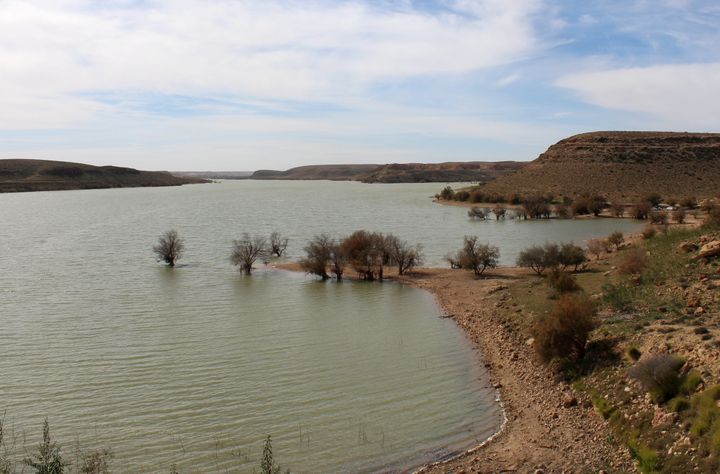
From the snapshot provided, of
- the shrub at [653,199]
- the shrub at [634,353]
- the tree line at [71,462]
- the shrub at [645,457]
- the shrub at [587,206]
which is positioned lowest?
the tree line at [71,462]

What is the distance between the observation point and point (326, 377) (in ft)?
61.2

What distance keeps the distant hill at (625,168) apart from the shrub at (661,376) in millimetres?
80866

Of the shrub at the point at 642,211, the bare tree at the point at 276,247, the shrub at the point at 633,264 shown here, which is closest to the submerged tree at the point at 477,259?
the shrub at the point at 633,264

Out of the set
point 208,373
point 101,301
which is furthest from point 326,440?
point 101,301

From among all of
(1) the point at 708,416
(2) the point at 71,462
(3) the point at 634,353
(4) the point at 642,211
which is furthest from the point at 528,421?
(4) the point at 642,211

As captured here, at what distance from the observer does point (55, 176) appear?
16600 cm

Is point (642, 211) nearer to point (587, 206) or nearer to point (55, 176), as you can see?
point (587, 206)

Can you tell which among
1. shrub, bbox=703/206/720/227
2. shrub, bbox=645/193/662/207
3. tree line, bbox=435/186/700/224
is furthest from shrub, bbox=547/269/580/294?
shrub, bbox=645/193/662/207

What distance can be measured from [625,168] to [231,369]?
3900 inches

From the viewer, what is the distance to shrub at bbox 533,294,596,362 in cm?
1758

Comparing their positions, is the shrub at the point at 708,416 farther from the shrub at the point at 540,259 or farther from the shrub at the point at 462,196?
the shrub at the point at 462,196

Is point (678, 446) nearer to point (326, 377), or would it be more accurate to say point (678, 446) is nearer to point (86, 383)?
point (326, 377)

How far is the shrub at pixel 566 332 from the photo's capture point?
17.6 metres

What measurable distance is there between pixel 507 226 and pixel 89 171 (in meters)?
149
